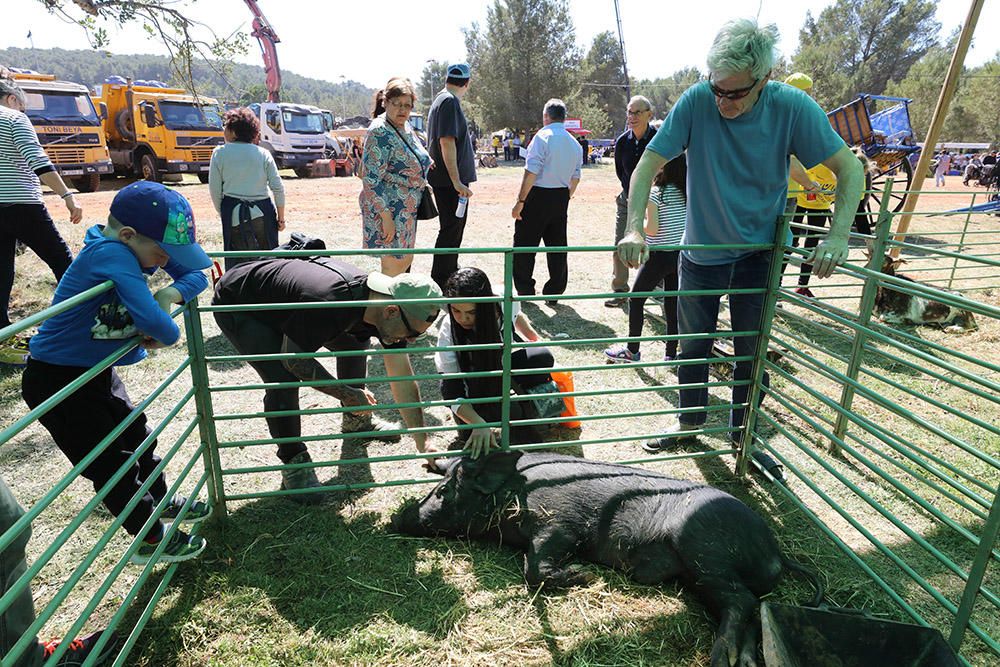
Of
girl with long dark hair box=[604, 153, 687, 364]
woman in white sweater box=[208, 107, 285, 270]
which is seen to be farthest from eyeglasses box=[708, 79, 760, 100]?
woman in white sweater box=[208, 107, 285, 270]

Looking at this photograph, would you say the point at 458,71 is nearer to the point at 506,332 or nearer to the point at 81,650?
the point at 506,332

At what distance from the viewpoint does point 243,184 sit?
A: 15.9ft

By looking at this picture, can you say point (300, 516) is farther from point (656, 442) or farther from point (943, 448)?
point (943, 448)

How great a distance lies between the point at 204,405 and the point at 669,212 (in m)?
3.56

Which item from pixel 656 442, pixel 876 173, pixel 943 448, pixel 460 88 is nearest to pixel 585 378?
pixel 656 442

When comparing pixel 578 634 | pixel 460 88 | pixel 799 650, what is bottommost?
pixel 578 634

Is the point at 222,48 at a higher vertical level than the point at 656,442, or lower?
higher

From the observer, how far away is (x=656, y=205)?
15.2 feet

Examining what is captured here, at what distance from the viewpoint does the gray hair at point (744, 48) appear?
8.20 ft

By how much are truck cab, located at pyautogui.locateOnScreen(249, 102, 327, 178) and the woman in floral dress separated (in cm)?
1851

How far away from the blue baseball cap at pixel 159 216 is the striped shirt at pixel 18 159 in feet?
10.3

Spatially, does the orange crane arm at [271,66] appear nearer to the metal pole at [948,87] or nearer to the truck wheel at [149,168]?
the truck wheel at [149,168]

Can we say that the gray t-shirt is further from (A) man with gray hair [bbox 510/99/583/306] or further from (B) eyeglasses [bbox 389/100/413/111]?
(B) eyeglasses [bbox 389/100/413/111]

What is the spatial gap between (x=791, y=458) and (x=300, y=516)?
2.85m
